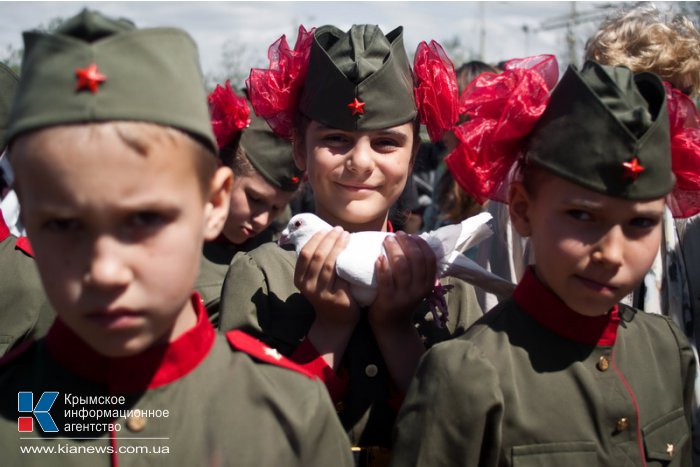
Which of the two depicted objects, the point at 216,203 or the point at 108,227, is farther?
the point at 216,203

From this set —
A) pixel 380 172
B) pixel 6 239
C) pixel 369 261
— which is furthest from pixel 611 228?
pixel 6 239

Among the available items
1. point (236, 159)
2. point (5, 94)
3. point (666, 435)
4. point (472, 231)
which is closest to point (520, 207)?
point (472, 231)

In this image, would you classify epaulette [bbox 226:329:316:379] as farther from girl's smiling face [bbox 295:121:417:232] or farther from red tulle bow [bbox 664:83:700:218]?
red tulle bow [bbox 664:83:700:218]

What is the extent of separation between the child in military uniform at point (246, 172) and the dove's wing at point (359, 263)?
167cm

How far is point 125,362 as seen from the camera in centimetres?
187

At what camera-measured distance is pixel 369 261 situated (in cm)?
244

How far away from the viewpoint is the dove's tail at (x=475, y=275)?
255cm

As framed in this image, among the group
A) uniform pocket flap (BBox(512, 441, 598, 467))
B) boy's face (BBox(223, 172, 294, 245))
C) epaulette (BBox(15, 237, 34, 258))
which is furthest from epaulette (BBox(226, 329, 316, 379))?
boy's face (BBox(223, 172, 294, 245))

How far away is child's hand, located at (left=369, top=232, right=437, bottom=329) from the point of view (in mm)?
2434

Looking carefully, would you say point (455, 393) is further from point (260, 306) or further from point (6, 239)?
point (6, 239)

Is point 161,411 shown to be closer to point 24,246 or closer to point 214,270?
point 24,246

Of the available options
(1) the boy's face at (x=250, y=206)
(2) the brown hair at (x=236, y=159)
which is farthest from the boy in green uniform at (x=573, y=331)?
(2) the brown hair at (x=236, y=159)

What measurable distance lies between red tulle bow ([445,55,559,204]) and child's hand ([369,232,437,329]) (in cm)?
30

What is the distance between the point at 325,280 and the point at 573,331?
789 millimetres
